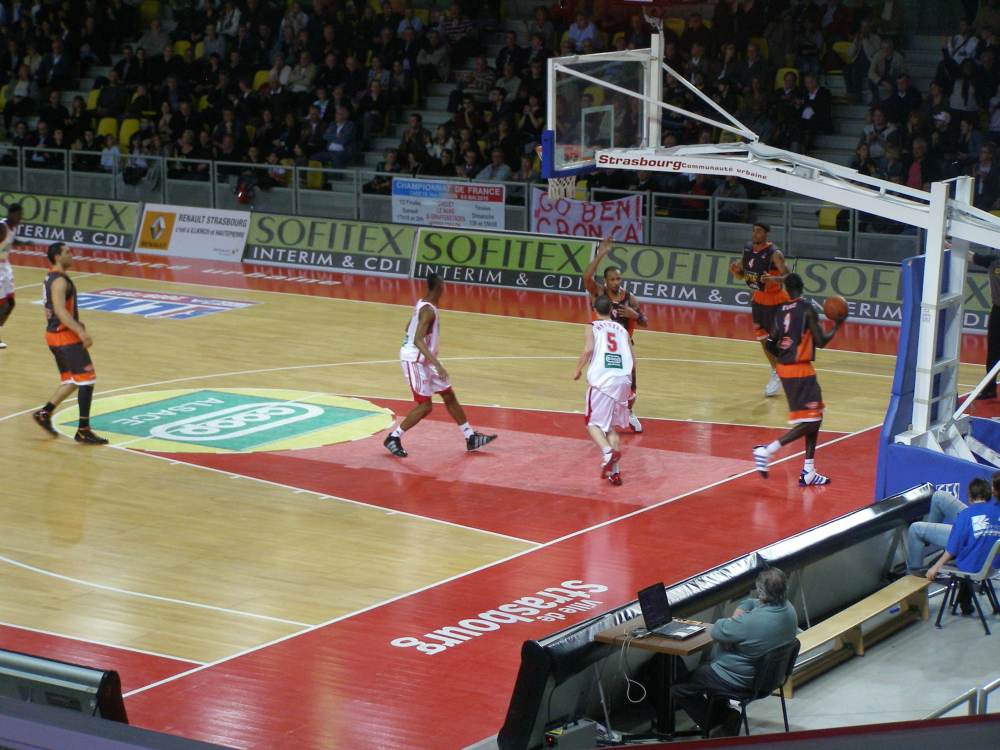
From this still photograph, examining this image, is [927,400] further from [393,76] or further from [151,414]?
[393,76]

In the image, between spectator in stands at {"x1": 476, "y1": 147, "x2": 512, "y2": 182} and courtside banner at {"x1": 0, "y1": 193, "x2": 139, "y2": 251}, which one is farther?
courtside banner at {"x1": 0, "y1": 193, "x2": 139, "y2": 251}

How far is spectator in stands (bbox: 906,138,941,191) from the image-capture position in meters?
20.8

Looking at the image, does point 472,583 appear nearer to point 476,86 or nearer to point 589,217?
point 589,217

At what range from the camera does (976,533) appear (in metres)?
8.80

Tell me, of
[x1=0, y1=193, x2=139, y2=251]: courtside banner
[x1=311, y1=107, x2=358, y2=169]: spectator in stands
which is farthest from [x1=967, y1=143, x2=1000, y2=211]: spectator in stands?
[x1=0, y1=193, x2=139, y2=251]: courtside banner

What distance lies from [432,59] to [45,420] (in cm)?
1635

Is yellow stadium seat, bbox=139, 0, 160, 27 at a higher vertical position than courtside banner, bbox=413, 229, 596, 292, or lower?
higher

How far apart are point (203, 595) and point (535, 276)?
1451 centimetres

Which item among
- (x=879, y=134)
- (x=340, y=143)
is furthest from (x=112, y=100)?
(x=879, y=134)

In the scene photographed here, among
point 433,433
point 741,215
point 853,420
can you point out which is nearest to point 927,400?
point 853,420

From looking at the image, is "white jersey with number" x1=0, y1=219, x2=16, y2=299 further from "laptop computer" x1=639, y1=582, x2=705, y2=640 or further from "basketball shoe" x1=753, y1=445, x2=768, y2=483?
"laptop computer" x1=639, y1=582, x2=705, y2=640

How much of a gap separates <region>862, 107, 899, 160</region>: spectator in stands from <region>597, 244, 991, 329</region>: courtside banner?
7.38 ft

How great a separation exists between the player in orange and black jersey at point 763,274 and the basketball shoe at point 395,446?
14.0 feet

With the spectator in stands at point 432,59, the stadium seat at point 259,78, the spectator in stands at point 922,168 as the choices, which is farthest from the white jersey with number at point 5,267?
the spectator in stands at point 922,168
